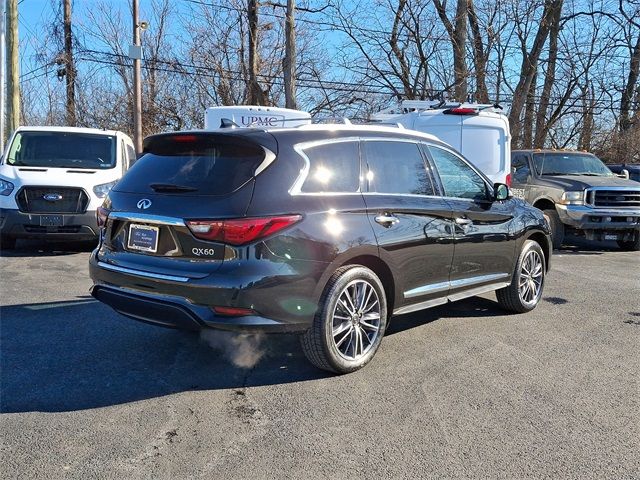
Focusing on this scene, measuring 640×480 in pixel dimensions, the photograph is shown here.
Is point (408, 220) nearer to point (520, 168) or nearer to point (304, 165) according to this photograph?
point (304, 165)

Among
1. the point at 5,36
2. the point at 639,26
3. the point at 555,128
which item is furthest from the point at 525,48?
the point at 5,36

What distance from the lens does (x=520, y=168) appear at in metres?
12.2

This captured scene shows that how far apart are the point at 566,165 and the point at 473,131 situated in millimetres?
2856

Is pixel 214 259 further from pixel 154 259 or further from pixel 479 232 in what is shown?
pixel 479 232

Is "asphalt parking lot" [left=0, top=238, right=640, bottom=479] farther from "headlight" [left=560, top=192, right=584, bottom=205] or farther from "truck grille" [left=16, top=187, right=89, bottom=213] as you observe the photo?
"headlight" [left=560, top=192, right=584, bottom=205]

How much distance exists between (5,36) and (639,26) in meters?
26.0

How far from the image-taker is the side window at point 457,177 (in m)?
5.08

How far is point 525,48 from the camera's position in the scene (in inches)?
966

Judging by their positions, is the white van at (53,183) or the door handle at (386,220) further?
the white van at (53,183)

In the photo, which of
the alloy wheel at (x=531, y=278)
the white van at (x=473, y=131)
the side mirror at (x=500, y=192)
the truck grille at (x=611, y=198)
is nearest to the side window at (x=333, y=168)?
the side mirror at (x=500, y=192)

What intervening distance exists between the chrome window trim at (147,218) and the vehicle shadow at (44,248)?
5794 millimetres

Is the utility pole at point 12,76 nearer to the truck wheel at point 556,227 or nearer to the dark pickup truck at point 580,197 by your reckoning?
the dark pickup truck at point 580,197

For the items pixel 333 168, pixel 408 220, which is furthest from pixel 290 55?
pixel 333 168

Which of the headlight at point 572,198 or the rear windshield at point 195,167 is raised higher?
the rear windshield at point 195,167
